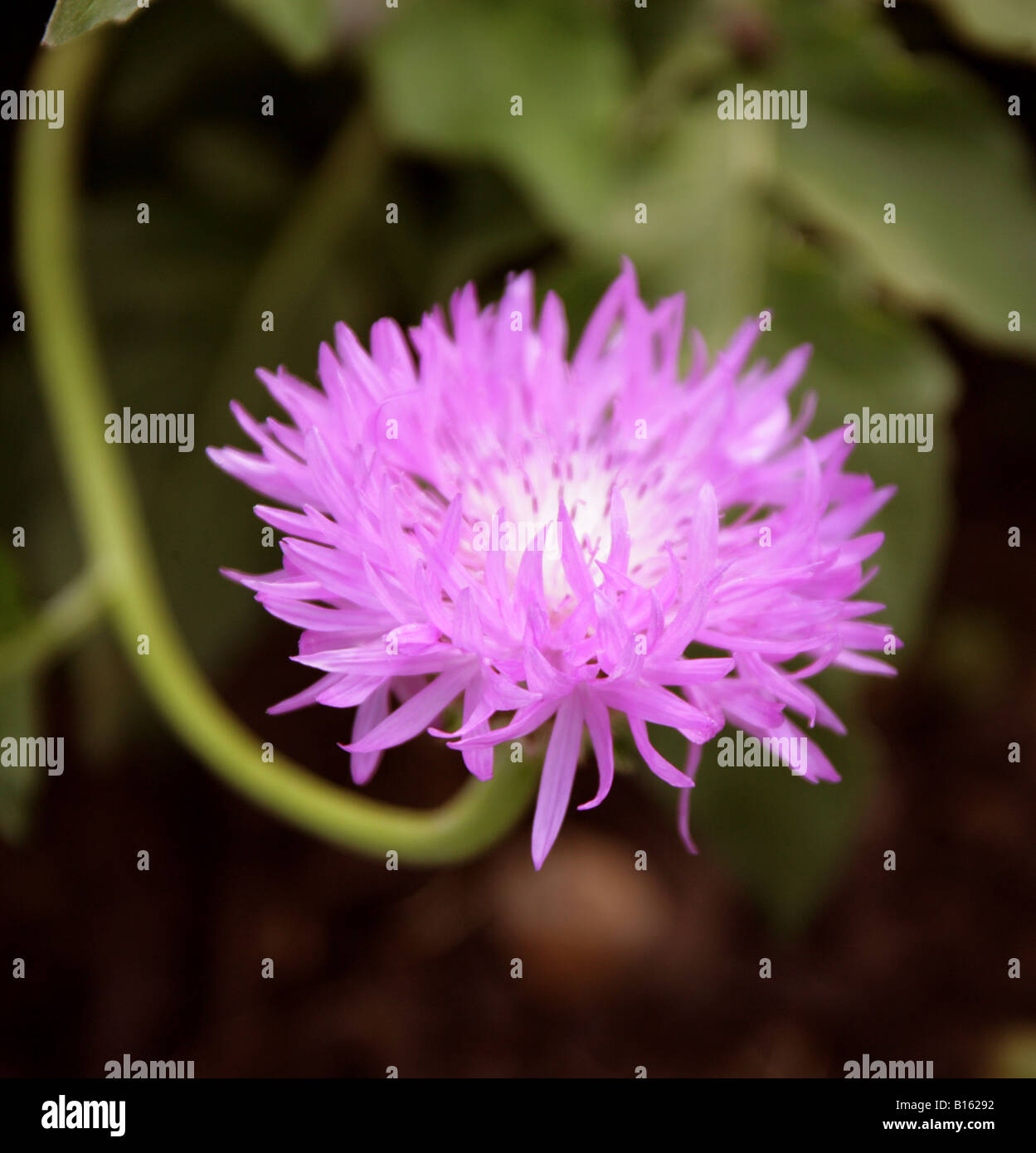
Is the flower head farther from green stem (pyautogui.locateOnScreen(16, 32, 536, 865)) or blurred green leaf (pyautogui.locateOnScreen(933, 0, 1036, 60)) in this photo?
blurred green leaf (pyautogui.locateOnScreen(933, 0, 1036, 60))

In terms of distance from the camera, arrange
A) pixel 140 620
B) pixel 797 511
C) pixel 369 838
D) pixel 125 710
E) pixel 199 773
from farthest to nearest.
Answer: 1. pixel 199 773
2. pixel 125 710
3. pixel 140 620
4. pixel 369 838
5. pixel 797 511

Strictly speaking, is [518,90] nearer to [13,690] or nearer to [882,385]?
[882,385]

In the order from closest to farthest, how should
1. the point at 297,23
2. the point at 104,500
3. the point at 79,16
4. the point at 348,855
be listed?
1. the point at 79,16
2. the point at 297,23
3. the point at 104,500
4. the point at 348,855

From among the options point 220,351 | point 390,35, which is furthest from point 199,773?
point 390,35

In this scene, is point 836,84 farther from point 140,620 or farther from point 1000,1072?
point 1000,1072

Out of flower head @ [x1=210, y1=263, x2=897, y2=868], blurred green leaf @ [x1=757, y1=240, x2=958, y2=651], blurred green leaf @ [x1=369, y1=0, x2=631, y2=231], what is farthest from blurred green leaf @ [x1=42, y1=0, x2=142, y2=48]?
blurred green leaf @ [x1=757, y1=240, x2=958, y2=651]

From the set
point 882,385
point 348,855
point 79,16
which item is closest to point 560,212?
point 882,385

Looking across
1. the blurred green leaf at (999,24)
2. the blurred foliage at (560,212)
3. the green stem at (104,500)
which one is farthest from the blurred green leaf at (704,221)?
the green stem at (104,500)
